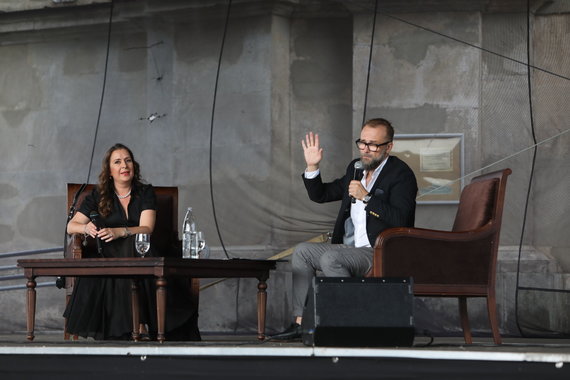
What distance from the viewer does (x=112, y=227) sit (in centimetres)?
585

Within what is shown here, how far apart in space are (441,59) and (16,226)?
12.4 feet

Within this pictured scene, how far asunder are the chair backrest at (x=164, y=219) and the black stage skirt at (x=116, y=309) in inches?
9.6

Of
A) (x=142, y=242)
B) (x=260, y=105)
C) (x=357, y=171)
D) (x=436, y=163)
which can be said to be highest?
(x=260, y=105)

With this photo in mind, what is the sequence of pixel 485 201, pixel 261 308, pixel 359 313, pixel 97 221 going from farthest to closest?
pixel 97 221 < pixel 261 308 < pixel 485 201 < pixel 359 313

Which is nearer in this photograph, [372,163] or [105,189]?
[372,163]

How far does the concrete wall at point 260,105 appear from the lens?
25.3 feet

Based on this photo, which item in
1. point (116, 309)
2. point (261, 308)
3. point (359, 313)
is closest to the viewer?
point (359, 313)

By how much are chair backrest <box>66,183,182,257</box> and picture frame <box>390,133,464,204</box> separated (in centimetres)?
195

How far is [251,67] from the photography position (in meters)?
8.18

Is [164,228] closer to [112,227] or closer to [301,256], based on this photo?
[112,227]

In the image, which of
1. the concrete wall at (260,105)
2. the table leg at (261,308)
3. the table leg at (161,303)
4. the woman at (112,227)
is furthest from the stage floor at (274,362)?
the concrete wall at (260,105)

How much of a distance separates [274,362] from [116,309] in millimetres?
2422

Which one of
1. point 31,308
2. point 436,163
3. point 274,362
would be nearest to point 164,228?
point 31,308

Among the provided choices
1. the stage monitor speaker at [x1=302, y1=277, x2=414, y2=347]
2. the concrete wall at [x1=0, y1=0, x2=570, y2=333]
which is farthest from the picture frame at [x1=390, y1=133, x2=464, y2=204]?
the stage monitor speaker at [x1=302, y1=277, x2=414, y2=347]
